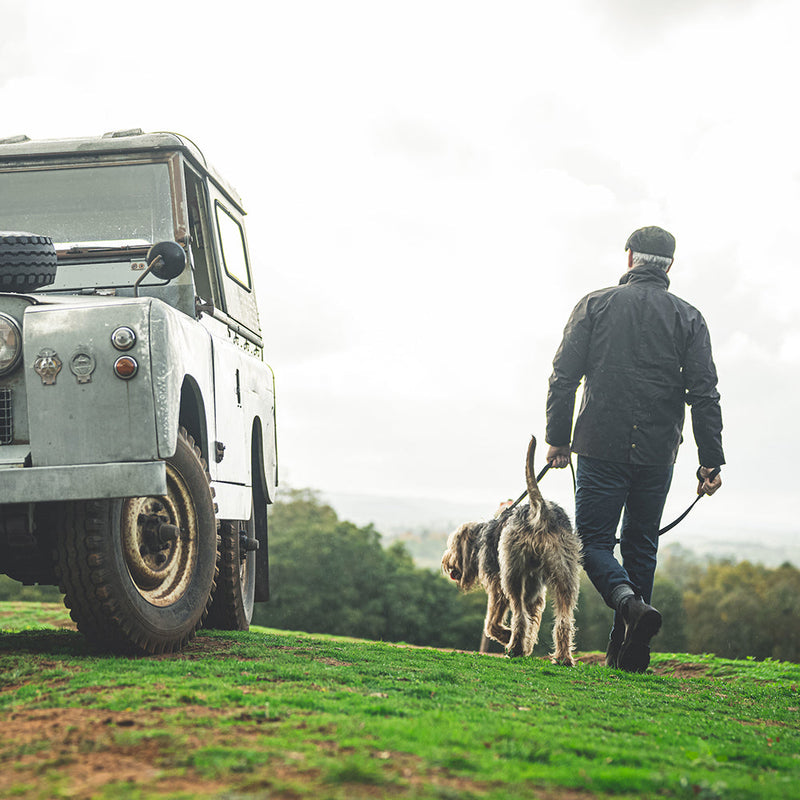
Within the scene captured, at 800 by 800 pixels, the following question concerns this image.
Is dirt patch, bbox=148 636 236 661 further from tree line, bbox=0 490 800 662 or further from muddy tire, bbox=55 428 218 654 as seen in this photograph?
tree line, bbox=0 490 800 662

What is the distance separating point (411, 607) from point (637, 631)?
156 feet

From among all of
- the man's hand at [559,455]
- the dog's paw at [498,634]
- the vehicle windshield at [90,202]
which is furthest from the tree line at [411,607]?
the man's hand at [559,455]

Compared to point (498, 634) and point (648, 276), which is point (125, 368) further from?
point (498, 634)

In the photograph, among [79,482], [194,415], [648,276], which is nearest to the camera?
[79,482]

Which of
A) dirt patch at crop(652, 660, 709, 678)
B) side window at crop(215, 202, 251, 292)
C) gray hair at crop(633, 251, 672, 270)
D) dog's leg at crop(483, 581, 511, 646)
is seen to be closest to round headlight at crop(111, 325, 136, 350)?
side window at crop(215, 202, 251, 292)

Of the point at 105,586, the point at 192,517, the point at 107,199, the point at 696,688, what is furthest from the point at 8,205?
the point at 696,688

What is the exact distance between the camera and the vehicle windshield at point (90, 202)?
23.2 feet

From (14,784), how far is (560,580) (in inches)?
214

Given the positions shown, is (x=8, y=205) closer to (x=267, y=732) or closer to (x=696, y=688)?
(x=267, y=732)

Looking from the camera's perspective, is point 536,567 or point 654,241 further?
point 536,567

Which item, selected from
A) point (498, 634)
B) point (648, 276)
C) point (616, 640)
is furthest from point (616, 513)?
point (498, 634)

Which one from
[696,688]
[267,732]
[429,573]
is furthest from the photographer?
[429,573]

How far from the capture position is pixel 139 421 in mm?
5188

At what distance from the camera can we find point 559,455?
7566mm
